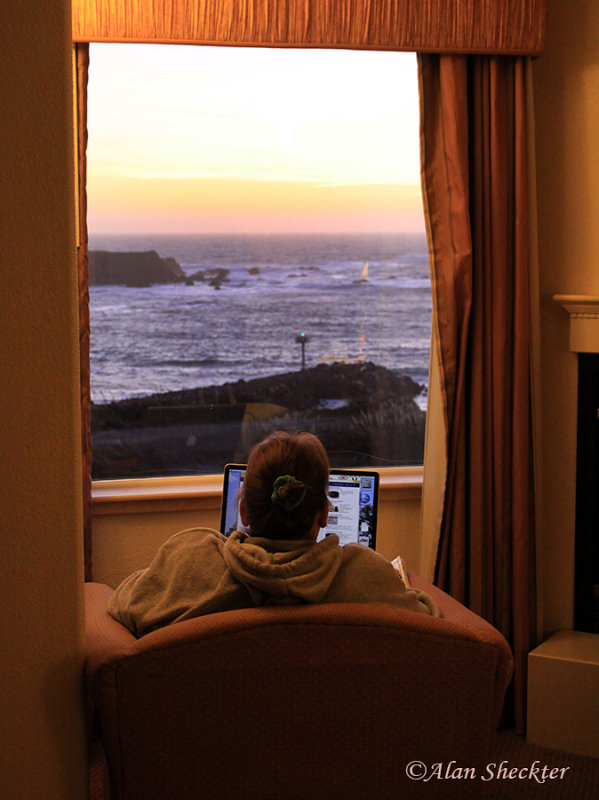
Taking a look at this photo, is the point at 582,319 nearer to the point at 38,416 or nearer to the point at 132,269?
the point at 132,269

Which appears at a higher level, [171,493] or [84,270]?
[84,270]

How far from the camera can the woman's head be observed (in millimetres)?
1587

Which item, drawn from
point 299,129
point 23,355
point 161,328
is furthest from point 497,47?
point 23,355

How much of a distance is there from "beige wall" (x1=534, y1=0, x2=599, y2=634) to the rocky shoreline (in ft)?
1.85

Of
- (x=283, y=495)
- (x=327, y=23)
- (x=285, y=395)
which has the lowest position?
(x=283, y=495)

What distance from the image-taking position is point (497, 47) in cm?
Result: 274

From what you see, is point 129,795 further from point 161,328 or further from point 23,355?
point 161,328

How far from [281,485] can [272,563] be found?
149mm

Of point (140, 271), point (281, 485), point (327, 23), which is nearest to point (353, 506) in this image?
point (281, 485)

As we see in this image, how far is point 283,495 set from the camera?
1.55m

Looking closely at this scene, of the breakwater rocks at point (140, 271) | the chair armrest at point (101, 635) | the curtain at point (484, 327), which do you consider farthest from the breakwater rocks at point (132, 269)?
the chair armrest at point (101, 635)

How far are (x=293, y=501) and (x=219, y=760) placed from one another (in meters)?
0.48

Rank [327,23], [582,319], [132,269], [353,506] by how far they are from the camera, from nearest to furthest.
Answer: [353,506] → [327,23] → [582,319] → [132,269]

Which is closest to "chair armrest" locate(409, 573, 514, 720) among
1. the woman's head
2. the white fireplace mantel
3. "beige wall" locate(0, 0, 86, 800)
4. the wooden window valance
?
the woman's head
